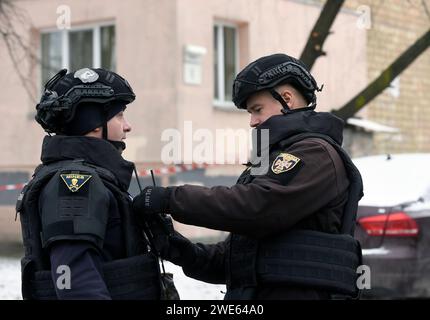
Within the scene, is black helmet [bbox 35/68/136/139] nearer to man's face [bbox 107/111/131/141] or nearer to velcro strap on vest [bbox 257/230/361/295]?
man's face [bbox 107/111/131/141]

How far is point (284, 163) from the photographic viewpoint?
2715 millimetres

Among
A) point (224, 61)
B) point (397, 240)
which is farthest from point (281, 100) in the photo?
point (224, 61)

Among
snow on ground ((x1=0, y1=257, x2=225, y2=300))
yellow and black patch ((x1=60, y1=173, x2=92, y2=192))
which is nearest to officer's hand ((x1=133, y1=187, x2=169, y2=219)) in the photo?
yellow and black patch ((x1=60, y1=173, x2=92, y2=192))

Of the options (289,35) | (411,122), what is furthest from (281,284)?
(411,122)

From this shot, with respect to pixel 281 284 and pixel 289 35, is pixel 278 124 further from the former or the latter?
pixel 289 35

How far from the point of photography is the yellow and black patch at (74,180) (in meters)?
2.53

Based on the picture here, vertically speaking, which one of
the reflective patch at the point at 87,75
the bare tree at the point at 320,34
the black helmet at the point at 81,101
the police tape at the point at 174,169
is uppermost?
the bare tree at the point at 320,34

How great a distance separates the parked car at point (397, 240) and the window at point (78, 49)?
6437 millimetres

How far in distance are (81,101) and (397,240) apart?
11.5 feet

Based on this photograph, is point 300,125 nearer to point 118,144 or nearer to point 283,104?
point 283,104

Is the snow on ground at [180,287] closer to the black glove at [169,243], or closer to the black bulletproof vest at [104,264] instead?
the black glove at [169,243]

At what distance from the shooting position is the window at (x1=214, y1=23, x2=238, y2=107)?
37.9 ft

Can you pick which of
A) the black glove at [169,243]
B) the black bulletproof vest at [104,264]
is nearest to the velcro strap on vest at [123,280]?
the black bulletproof vest at [104,264]

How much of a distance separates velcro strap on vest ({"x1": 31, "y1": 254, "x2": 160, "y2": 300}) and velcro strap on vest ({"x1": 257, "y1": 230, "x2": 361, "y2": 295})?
17.0 inches
